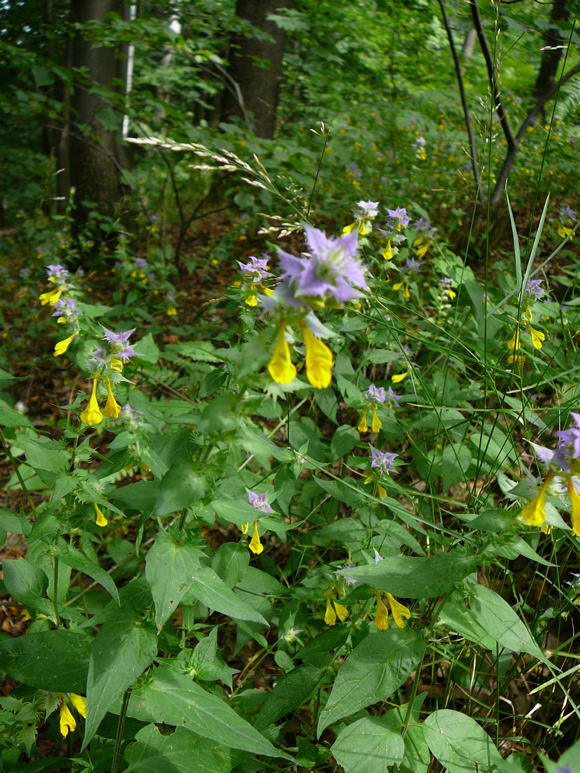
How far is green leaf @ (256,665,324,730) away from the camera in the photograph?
153 centimetres

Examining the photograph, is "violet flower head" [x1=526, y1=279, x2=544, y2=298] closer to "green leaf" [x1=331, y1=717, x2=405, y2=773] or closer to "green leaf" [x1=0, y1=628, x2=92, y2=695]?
"green leaf" [x1=331, y1=717, x2=405, y2=773]

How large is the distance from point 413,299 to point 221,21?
3.34 m

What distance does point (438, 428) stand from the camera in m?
2.19

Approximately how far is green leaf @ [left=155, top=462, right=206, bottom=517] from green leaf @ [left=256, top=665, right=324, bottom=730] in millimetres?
843

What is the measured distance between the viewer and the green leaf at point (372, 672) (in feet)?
3.98

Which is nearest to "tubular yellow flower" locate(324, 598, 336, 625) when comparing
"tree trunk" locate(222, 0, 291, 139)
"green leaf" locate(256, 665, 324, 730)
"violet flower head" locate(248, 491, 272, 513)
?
"green leaf" locate(256, 665, 324, 730)

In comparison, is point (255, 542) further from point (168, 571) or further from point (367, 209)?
point (367, 209)

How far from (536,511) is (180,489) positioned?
748mm

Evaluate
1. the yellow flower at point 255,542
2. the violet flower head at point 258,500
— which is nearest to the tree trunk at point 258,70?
the violet flower head at point 258,500

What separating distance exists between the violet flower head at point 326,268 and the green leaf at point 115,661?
2.71 ft

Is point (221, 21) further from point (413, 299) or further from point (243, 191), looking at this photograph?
point (413, 299)

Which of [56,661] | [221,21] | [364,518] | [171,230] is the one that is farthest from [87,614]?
[171,230]

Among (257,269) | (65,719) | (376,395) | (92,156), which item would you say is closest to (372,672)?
(65,719)

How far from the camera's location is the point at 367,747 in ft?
4.21
